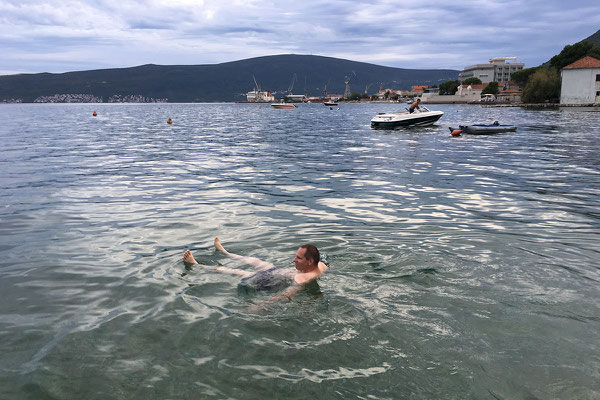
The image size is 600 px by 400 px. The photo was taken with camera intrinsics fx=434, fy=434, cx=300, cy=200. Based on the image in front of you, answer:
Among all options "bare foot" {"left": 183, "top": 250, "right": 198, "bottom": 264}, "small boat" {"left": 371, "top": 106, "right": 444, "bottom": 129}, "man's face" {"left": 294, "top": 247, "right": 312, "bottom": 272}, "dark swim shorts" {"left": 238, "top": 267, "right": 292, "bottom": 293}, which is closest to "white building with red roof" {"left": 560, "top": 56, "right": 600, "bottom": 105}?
"small boat" {"left": 371, "top": 106, "right": 444, "bottom": 129}

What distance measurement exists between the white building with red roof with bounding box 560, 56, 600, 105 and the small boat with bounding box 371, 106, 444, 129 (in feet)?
199

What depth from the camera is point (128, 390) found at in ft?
13.9

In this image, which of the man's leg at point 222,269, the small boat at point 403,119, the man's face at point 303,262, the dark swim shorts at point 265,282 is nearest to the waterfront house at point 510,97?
the small boat at point 403,119

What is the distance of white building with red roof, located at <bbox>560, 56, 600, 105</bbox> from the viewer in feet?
271

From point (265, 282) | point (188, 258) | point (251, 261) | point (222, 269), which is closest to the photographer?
point (265, 282)

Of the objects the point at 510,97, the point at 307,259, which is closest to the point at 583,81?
the point at 510,97

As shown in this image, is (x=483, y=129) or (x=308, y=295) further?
(x=483, y=129)

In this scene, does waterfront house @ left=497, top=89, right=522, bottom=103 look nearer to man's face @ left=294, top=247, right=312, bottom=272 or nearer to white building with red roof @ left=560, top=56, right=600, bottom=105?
white building with red roof @ left=560, top=56, right=600, bottom=105

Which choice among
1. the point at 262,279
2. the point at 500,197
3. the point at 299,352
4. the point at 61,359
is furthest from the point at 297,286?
the point at 500,197

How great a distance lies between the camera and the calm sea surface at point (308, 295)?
4.40 metres

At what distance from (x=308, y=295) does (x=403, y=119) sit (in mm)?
35552

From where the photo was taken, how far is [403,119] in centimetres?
3947

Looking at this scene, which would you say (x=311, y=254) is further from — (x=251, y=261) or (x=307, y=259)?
(x=251, y=261)

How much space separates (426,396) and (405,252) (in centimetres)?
403
